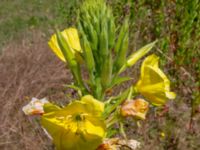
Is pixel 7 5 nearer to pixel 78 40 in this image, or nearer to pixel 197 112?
pixel 197 112

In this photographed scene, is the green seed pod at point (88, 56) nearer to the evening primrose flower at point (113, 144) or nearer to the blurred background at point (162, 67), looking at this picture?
the evening primrose flower at point (113, 144)

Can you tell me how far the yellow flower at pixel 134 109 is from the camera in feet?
5.63

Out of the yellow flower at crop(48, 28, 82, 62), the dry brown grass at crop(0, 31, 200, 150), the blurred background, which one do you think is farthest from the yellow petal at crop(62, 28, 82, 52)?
the dry brown grass at crop(0, 31, 200, 150)

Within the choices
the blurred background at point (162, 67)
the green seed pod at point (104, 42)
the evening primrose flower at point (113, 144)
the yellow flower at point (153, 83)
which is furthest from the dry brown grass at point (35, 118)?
the green seed pod at point (104, 42)

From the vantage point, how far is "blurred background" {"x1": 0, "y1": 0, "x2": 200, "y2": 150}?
175 inches

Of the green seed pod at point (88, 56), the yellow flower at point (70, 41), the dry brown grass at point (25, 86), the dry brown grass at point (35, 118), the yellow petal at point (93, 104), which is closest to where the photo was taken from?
the yellow petal at point (93, 104)

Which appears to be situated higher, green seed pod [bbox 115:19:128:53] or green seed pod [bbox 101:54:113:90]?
green seed pod [bbox 115:19:128:53]

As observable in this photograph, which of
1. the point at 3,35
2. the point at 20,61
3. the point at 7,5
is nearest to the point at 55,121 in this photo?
the point at 20,61

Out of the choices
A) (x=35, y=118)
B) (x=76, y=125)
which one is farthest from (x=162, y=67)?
(x=76, y=125)

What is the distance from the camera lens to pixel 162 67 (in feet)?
16.2

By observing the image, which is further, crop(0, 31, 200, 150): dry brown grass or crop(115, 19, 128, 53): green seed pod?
crop(0, 31, 200, 150): dry brown grass

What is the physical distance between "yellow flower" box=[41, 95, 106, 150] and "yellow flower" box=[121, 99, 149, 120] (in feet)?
0.40

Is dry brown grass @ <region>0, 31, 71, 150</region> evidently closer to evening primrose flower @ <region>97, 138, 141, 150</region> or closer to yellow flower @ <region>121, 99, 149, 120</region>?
evening primrose flower @ <region>97, 138, 141, 150</region>

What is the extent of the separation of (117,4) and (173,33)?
2.79ft
